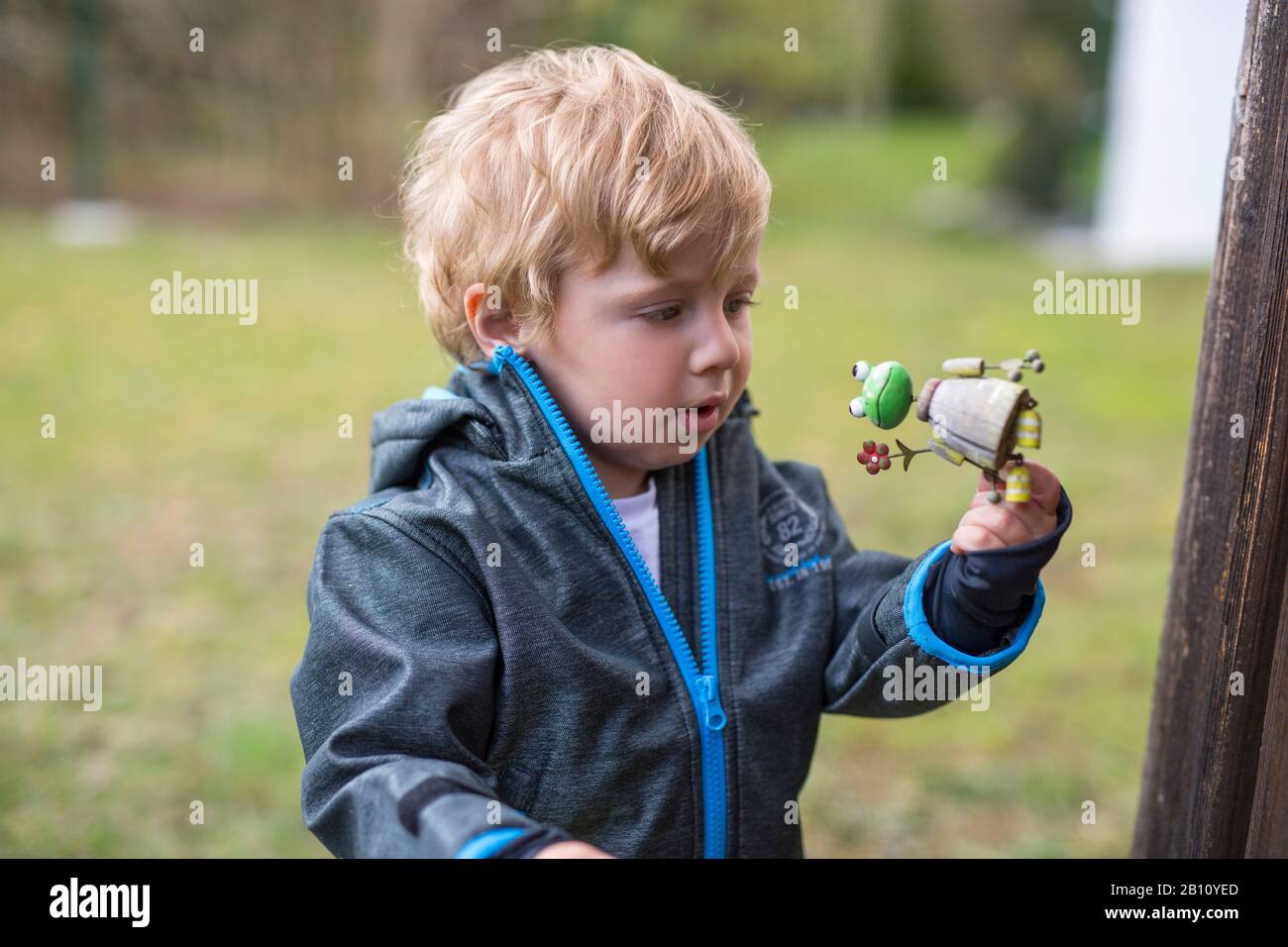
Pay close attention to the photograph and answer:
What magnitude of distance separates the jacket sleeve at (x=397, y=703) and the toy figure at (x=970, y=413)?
23.2 inches

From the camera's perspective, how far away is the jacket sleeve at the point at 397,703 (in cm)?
140

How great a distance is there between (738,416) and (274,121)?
11248 mm

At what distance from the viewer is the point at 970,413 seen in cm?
143

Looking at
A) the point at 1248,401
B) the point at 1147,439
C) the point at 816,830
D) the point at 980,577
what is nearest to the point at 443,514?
the point at 980,577

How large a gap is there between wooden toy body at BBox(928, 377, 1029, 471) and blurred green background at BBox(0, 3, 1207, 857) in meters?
1.20

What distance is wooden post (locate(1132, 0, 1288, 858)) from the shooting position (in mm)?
1612

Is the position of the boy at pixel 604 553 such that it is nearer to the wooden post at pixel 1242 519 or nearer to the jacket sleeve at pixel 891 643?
the jacket sleeve at pixel 891 643

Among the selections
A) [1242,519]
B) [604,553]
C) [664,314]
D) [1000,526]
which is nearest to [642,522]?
[604,553]

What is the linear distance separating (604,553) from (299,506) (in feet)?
12.8
